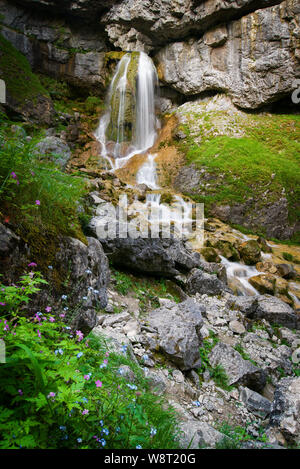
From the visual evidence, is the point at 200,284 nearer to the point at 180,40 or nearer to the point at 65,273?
the point at 65,273

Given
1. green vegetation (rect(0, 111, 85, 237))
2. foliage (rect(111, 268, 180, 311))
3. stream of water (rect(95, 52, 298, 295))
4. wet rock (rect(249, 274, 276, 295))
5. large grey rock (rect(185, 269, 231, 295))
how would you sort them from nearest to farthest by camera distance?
green vegetation (rect(0, 111, 85, 237)) → foliage (rect(111, 268, 180, 311)) → large grey rock (rect(185, 269, 231, 295)) → wet rock (rect(249, 274, 276, 295)) → stream of water (rect(95, 52, 298, 295))

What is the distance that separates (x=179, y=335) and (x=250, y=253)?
6.50 m

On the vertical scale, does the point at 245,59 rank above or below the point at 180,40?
below

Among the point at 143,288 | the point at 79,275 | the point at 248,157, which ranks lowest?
the point at 143,288

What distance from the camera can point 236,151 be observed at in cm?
1476

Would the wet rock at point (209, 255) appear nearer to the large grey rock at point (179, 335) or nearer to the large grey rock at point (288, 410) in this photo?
the large grey rock at point (179, 335)

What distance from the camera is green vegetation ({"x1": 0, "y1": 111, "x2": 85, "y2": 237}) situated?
1746 mm

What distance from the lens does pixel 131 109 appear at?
18.5 m

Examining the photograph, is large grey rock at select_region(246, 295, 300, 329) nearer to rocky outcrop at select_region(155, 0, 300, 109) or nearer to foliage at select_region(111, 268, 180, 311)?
foliage at select_region(111, 268, 180, 311)

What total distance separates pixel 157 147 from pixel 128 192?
26.7 ft

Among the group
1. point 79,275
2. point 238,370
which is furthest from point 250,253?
point 79,275

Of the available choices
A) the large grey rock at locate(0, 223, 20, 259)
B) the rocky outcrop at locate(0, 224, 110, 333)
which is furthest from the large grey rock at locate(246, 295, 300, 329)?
the large grey rock at locate(0, 223, 20, 259)

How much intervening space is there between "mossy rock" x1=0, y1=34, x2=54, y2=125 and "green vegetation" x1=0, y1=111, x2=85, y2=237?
14.0 m

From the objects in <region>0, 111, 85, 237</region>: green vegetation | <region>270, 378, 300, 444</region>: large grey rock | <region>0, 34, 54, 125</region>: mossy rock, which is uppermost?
<region>0, 34, 54, 125</region>: mossy rock
